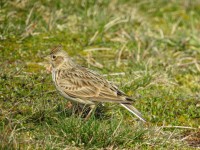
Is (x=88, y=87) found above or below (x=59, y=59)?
below

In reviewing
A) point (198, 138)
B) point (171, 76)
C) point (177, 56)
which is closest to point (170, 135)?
point (198, 138)

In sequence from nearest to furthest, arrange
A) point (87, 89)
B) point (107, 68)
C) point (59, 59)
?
1. point (87, 89)
2. point (59, 59)
3. point (107, 68)

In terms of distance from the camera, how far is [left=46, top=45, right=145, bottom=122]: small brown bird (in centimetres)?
662

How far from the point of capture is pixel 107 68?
341 inches

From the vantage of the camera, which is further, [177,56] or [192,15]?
[192,15]

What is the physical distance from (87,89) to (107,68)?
74.3 inches

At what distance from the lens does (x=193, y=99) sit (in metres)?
7.77

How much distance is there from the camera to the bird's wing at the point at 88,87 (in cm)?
668

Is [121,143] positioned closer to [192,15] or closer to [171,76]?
[171,76]

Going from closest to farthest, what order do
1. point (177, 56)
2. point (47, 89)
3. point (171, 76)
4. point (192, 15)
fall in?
point (47, 89), point (171, 76), point (177, 56), point (192, 15)

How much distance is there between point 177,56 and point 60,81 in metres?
3.07

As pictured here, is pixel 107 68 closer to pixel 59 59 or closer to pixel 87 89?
pixel 59 59

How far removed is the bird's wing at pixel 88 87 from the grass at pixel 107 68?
0.25 m

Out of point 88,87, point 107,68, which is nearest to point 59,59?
point 88,87
